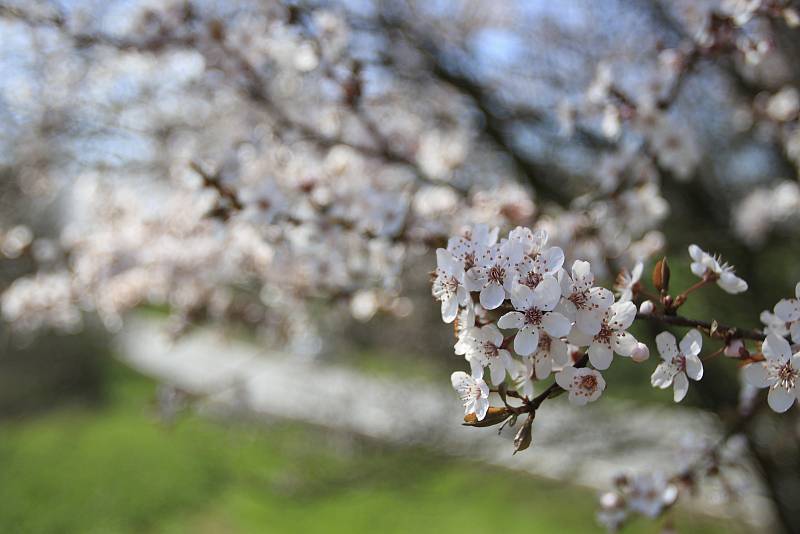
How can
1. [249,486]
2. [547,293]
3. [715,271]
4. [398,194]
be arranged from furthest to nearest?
[249,486] < [398,194] < [715,271] < [547,293]

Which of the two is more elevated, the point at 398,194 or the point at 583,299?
the point at 583,299

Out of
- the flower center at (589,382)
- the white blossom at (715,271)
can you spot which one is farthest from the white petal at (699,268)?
the flower center at (589,382)

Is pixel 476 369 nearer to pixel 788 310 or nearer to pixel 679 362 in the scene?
pixel 679 362

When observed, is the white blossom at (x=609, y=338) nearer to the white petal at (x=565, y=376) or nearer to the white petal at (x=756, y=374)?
the white petal at (x=565, y=376)

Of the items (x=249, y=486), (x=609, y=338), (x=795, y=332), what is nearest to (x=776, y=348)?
(x=795, y=332)

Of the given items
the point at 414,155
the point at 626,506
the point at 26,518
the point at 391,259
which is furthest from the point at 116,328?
the point at 26,518

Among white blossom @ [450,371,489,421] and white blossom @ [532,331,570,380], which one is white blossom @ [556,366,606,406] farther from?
white blossom @ [450,371,489,421]
